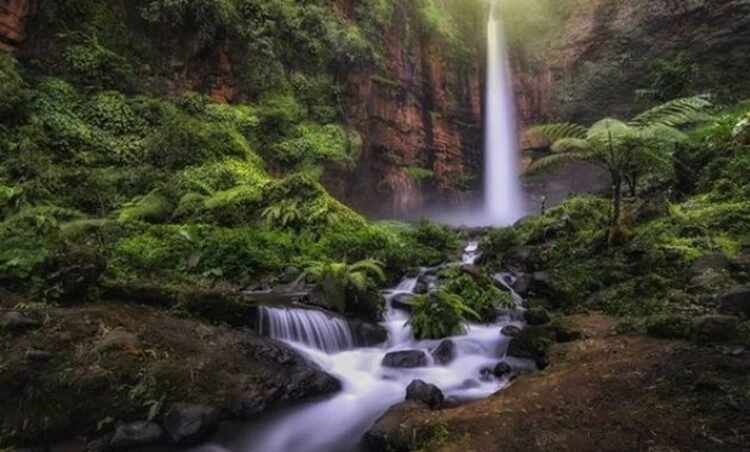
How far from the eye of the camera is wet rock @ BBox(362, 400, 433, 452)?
15.3 ft

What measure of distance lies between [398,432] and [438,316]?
3371 mm

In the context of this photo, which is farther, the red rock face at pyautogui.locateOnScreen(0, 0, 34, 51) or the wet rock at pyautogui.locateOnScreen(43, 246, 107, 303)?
the red rock face at pyautogui.locateOnScreen(0, 0, 34, 51)

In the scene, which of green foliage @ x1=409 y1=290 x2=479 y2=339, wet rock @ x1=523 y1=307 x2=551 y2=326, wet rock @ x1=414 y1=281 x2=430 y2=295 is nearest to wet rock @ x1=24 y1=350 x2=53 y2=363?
green foliage @ x1=409 y1=290 x2=479 y2=339

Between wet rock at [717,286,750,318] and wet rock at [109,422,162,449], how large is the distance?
651 cm

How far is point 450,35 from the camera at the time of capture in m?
27.7

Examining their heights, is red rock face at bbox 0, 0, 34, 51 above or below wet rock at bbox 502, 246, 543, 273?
above

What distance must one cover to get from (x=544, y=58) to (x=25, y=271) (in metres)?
29.5

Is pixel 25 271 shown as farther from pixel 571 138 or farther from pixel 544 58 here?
pixel 544 58

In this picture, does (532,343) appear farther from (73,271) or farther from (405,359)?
(73,271)

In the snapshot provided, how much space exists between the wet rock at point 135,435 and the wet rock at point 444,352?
150 inches

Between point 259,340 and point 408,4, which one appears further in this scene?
point 408,4

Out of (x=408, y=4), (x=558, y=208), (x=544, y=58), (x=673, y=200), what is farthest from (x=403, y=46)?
(x=673, y=200)

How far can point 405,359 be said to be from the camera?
23.3ft

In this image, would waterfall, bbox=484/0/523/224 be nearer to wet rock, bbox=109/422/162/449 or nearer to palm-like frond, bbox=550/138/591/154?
palm-like frond, bbox=550/138/591/154
